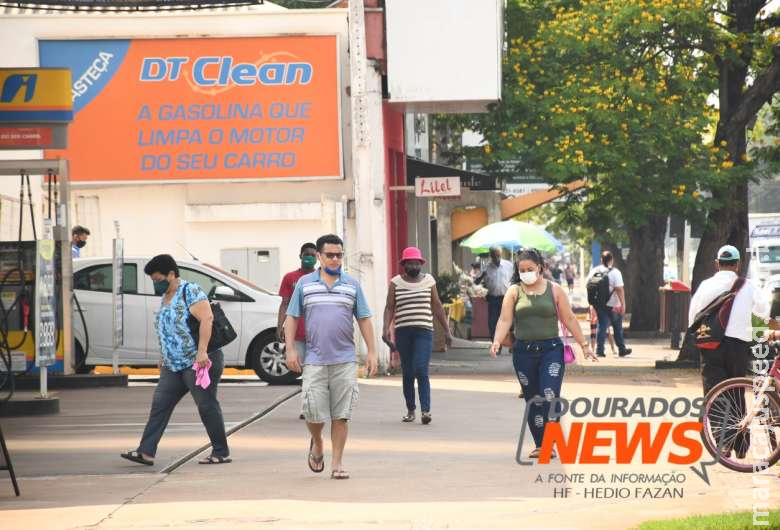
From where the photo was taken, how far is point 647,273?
3866 cm

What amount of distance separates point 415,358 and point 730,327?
167 inches

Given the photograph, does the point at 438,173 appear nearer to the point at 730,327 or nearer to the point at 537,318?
the point at 537,318

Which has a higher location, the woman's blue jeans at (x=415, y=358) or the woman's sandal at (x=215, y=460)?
the woman's blue jeans at (x=415, y=358)

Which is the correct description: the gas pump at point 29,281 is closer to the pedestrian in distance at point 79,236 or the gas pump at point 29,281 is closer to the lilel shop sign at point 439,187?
the pedestrian in distance at point 79,236

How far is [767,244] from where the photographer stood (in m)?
59.0

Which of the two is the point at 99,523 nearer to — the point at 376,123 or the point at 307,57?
the point at 376,123

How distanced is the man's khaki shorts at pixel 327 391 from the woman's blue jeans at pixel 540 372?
1.55 m

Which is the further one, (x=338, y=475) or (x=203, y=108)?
(x=203, y=108)

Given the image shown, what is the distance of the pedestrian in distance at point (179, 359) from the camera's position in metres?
12.7

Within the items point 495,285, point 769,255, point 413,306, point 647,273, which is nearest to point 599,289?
point 495,285

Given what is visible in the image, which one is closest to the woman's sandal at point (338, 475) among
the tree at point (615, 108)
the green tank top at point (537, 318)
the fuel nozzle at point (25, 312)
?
the green tank top at point (537, 318)

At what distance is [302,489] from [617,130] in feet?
53.1

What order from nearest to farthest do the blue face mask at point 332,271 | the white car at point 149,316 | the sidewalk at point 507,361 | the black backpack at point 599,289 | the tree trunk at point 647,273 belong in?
the blue face mask at point 332,271 → the white car at point 149,316 → the sidewalk at point 507,361 → the black backpack at point 599,289 → the tree trunk at point 647,273

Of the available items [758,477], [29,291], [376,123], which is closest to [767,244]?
[376,123]
